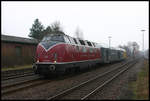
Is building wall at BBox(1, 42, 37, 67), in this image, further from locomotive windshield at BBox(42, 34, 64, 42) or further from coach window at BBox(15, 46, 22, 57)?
locomotive windshield at BBox(42, 34, 64, 42)

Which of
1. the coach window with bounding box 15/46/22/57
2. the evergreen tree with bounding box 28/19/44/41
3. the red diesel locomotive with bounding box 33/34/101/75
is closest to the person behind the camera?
the red diesel locomotive with bounding box 33/34/101/75

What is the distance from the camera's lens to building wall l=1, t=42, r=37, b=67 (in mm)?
23828

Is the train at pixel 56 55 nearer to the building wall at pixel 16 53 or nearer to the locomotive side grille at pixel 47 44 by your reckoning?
the locomotive side grille at pixel 47 44

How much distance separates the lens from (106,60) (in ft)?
89.1

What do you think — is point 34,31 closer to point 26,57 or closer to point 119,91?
point 26,57

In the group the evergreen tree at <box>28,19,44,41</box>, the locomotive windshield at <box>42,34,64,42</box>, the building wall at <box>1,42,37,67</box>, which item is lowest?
the building wall at <box>1,42,37,67</box>

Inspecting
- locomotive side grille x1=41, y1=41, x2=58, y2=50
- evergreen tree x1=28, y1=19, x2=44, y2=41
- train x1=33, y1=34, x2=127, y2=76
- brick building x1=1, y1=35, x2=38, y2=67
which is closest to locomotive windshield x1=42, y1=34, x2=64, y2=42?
train x1=33, y1=34, x2=127, y2=76

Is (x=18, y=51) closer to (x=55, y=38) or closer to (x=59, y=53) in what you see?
(x=55, y=38)

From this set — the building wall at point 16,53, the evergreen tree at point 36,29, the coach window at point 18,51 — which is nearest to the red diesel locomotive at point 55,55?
the building wall at point 16,53

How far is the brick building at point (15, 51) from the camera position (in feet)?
78.3

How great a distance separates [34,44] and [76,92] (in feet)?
69.3

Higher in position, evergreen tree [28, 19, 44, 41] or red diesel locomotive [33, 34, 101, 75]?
evergreen tree [28, 19, 44, 41]

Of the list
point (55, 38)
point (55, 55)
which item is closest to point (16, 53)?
point (55, 38)

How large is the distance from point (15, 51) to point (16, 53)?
353mm
